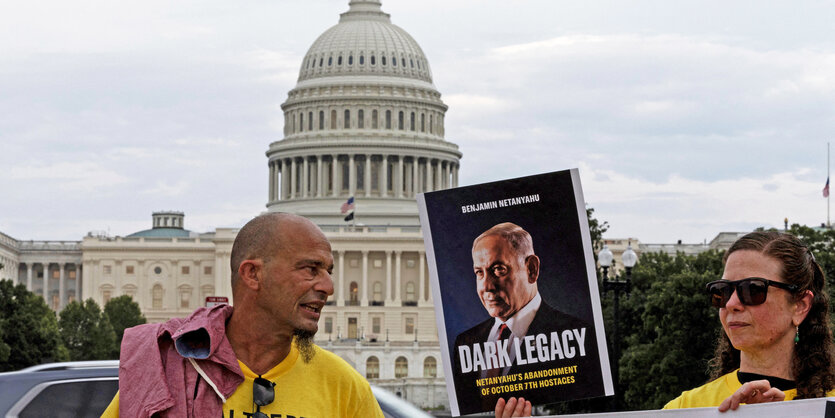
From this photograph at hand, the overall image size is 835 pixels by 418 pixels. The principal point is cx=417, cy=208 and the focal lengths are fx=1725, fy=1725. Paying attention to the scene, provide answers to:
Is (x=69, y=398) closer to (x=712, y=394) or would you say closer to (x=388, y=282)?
(x=712, y=394)

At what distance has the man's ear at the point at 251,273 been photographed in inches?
296

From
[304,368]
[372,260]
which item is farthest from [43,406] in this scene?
[372,260]

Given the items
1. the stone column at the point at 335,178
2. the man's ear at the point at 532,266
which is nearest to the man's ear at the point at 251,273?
the man's ear at the point at 532,266

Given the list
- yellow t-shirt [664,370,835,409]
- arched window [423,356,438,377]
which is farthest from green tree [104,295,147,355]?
yellow t-shirt [664,370,835,409]

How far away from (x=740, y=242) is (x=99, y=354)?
118479 mm

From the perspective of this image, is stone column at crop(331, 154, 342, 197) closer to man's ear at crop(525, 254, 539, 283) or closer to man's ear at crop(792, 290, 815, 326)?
man's ear at crop(792, 290, 815, 326)

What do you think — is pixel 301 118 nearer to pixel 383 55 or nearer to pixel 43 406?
pixel 383 55

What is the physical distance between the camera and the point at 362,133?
603 ft

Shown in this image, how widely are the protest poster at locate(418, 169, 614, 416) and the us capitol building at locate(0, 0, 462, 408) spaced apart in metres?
156

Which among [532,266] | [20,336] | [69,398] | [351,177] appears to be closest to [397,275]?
[351,177]

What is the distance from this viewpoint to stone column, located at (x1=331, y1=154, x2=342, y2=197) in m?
183

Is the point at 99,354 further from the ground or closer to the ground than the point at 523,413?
further from the ground

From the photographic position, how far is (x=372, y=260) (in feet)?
576

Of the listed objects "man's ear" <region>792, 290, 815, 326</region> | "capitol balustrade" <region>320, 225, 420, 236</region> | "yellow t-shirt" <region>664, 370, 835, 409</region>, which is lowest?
"yellow t-shirt" <region>664, 370, 835, 409</region>
